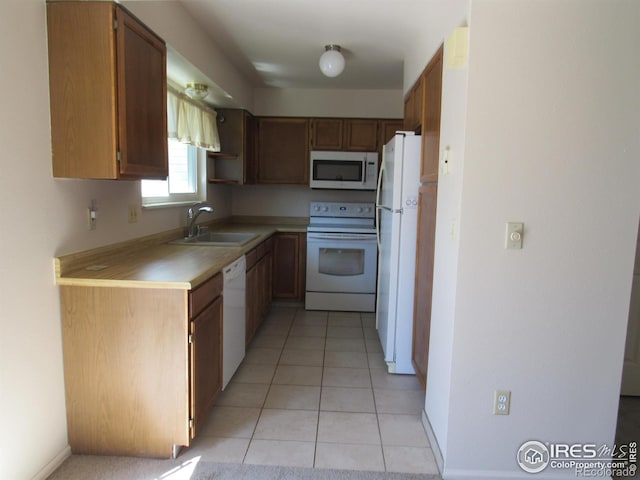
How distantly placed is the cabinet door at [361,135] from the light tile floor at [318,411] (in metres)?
2.16

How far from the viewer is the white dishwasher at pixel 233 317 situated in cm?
241

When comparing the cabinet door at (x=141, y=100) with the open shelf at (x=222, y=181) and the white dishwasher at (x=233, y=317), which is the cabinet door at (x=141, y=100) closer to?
the white dishwasher at (x=233, y=317)

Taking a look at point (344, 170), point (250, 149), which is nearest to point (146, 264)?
point (250, 149)

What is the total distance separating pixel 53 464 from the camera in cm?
183

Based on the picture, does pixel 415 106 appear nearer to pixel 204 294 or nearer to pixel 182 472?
pixel 204 294

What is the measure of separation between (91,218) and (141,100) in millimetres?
635

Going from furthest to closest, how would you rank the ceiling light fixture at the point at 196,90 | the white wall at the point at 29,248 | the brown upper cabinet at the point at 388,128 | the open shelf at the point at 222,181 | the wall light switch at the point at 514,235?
the brown upper cabinet at the point at 388,128 < the open shelf at the point at 222,181 < the ceiling light fixture at the point at 196,90 < the wall light switch at the point at 514,235 < the white wall at the point at 29,248

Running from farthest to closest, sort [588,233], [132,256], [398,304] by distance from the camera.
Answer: [398,304]
[132,256]
[588,233]

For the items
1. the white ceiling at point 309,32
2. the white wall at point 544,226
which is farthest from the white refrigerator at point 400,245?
the white wall at point 544,226

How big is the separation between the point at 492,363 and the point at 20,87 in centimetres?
222

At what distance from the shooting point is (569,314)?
1.74 metres

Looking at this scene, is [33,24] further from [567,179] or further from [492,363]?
[492,363]

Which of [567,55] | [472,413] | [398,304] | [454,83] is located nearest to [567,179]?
[567,55]

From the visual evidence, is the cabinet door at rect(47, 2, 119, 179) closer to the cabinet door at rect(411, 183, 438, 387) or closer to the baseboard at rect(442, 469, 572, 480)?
the cabinet door at rect(411, 183, 438, 387)
